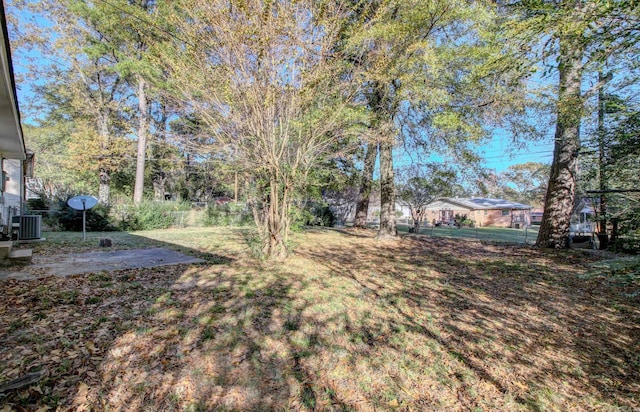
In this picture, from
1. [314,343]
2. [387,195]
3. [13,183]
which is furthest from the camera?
[387,195]

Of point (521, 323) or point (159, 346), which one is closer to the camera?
point (159, 346)

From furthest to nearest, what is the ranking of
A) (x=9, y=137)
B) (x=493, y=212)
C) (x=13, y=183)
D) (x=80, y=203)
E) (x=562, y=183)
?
(x=493, y=212), (x=13, y=183), (x=80, y=203), (x=562, y=183), (x=9, y=137)

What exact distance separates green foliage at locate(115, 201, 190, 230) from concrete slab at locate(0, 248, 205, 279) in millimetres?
8118

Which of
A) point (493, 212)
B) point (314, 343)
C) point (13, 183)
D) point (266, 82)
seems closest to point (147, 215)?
point (13, 183)

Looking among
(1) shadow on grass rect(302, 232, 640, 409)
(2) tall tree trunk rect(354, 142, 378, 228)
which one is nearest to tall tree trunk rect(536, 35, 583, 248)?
(1) shadow on grass rect(302, 232, 640, 409)

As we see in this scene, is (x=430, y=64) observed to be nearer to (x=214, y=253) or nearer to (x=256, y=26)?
(x=256, y=26)

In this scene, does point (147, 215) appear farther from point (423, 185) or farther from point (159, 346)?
point (159, 346)

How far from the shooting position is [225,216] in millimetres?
17594

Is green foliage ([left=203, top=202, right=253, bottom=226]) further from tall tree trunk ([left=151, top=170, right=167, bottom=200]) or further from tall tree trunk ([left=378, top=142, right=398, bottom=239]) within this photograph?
tall tree trunk ([left=378, top=142, right=398, bottom=239])

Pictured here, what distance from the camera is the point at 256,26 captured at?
4.98 metres

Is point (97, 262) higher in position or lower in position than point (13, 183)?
lower

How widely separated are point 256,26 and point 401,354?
532 cm

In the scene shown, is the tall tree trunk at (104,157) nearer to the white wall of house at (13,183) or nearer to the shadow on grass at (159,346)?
the white wall of house at (13,183)

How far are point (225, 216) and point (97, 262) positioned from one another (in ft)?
39.2
